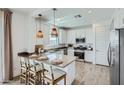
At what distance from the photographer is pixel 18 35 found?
150 inches

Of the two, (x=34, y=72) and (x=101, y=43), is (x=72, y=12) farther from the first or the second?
(x=101, y=43)

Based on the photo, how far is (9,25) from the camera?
11.2ft

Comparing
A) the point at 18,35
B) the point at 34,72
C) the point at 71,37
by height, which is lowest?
the point at 34,72

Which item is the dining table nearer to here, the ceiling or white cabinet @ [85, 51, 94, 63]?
the ceiling

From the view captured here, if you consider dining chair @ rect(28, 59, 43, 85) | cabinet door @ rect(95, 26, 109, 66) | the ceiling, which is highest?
the ceiling

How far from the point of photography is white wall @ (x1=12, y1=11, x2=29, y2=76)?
368cm

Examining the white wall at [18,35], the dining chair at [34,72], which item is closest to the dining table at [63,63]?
the dining chair at [34,72]

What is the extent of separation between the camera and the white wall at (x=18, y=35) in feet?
12.1

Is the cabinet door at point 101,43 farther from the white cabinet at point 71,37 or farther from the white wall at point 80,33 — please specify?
the white cabinet at point 71,37

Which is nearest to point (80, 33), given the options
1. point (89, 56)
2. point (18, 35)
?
point (89, 56)

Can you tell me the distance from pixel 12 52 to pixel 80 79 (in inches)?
95.7

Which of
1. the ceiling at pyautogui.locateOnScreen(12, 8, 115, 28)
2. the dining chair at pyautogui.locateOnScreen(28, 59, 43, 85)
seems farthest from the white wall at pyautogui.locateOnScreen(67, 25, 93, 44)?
the dining chair at pyautogui.locateOnScreen(28, 59, 43, 85)

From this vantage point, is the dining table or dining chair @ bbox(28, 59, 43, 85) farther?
dining chair @ bbox(28, 59, 43, 85)
